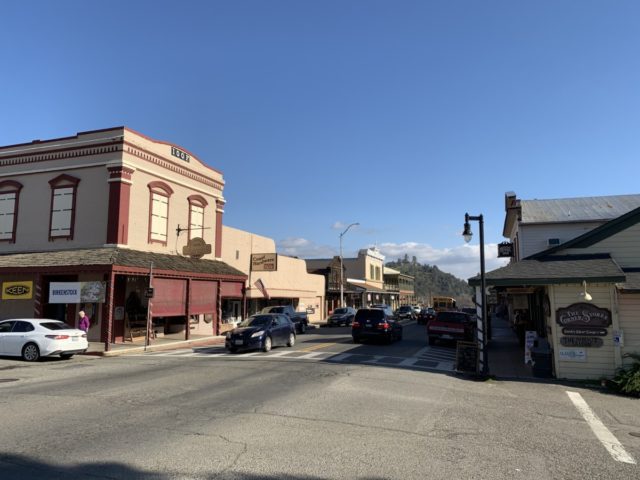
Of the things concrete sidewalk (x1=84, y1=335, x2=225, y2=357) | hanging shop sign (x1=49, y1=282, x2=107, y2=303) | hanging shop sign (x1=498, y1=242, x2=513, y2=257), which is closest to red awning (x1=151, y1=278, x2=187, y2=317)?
concrete sidewalk (x1=84, y1=335, x2=225, y2=357)

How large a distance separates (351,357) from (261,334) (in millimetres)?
3861

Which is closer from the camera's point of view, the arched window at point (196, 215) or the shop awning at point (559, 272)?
the shop awning at point (559, 272)

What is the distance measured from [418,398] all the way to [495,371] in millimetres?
6274

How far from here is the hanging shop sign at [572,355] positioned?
13.9 m

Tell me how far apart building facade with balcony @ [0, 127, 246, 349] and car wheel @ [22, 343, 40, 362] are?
3809 millimetres

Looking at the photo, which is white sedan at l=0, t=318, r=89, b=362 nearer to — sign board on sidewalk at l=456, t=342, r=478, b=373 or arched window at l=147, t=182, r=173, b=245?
arched window at l=147, t=182, r=173, b=245

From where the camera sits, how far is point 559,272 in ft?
46.8

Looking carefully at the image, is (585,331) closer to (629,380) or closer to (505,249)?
(629,380)

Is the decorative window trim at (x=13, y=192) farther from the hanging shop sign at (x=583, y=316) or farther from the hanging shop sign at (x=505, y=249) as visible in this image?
the hanging shop sign at (x=505, y=249)

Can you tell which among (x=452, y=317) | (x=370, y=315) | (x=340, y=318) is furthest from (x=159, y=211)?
(x=340, y=318)

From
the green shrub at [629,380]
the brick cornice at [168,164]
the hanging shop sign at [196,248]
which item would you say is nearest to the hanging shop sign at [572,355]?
the green shrub at [629,380]

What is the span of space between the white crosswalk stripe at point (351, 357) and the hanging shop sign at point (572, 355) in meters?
3.33

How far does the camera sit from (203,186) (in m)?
30.6

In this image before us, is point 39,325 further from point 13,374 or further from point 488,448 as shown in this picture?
point 488,448
